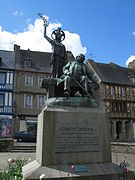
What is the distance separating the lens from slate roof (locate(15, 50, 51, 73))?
24953 millimetres

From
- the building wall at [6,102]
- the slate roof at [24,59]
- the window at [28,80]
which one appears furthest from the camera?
the slate roof at [24,59]

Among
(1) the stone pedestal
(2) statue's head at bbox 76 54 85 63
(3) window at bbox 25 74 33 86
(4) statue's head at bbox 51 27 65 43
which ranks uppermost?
(3) window at bbox 25 74 33 86

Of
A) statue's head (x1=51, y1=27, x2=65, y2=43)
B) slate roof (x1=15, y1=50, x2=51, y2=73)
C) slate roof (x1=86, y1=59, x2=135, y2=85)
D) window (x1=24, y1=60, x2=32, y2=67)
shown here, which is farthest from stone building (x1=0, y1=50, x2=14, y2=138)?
statue's head (x1=51, y1=27, x2=65, y2=43)

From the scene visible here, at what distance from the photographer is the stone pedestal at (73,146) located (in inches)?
145

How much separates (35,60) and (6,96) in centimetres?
710

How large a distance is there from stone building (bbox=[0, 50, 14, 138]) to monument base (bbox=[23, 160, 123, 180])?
63.0 ft

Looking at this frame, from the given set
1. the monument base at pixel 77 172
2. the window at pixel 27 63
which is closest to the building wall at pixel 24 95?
the window at pixel 27 63

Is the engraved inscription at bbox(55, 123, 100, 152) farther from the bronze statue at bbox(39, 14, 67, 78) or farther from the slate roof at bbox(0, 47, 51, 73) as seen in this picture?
the slate roof at bbox(0, 47, 51, 73)

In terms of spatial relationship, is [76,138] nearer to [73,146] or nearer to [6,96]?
[73,146]

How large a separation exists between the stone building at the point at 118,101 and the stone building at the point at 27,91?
28.9 ft

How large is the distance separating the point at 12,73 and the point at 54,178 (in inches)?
848

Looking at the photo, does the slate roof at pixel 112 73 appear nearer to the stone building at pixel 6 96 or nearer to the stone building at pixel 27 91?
the stone building at pixel 27 91

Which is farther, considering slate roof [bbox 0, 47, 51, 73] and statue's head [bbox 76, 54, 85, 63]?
slate roof [bbox 0, 47, 51, 73]

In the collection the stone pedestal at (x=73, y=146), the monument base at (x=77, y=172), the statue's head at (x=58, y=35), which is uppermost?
the statue's head at (x=58, y=35)
